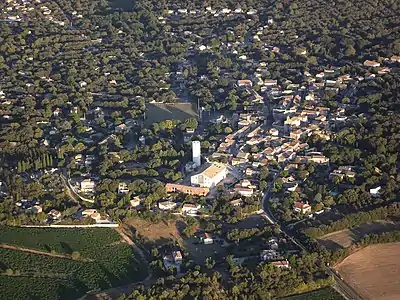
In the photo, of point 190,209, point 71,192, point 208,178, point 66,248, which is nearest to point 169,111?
point 208,178

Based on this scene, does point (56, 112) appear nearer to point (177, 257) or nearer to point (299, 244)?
point (177, 257)

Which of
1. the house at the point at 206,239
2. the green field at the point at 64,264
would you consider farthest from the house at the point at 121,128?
the house at the point at 206,239

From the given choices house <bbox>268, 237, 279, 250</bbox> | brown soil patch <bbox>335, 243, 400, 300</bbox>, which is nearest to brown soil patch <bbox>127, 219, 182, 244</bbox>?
house <bbox>268, 237, 279, 250</bbox>

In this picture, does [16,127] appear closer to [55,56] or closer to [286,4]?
[55,56]

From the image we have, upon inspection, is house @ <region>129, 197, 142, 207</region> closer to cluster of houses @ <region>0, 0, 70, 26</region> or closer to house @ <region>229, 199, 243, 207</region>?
→ house @ <region>229, 199, 243, 207</region>

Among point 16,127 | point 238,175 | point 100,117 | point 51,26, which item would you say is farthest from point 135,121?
point 51,26

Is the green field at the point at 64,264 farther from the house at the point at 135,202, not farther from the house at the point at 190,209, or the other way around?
the house at the point at 190,209
